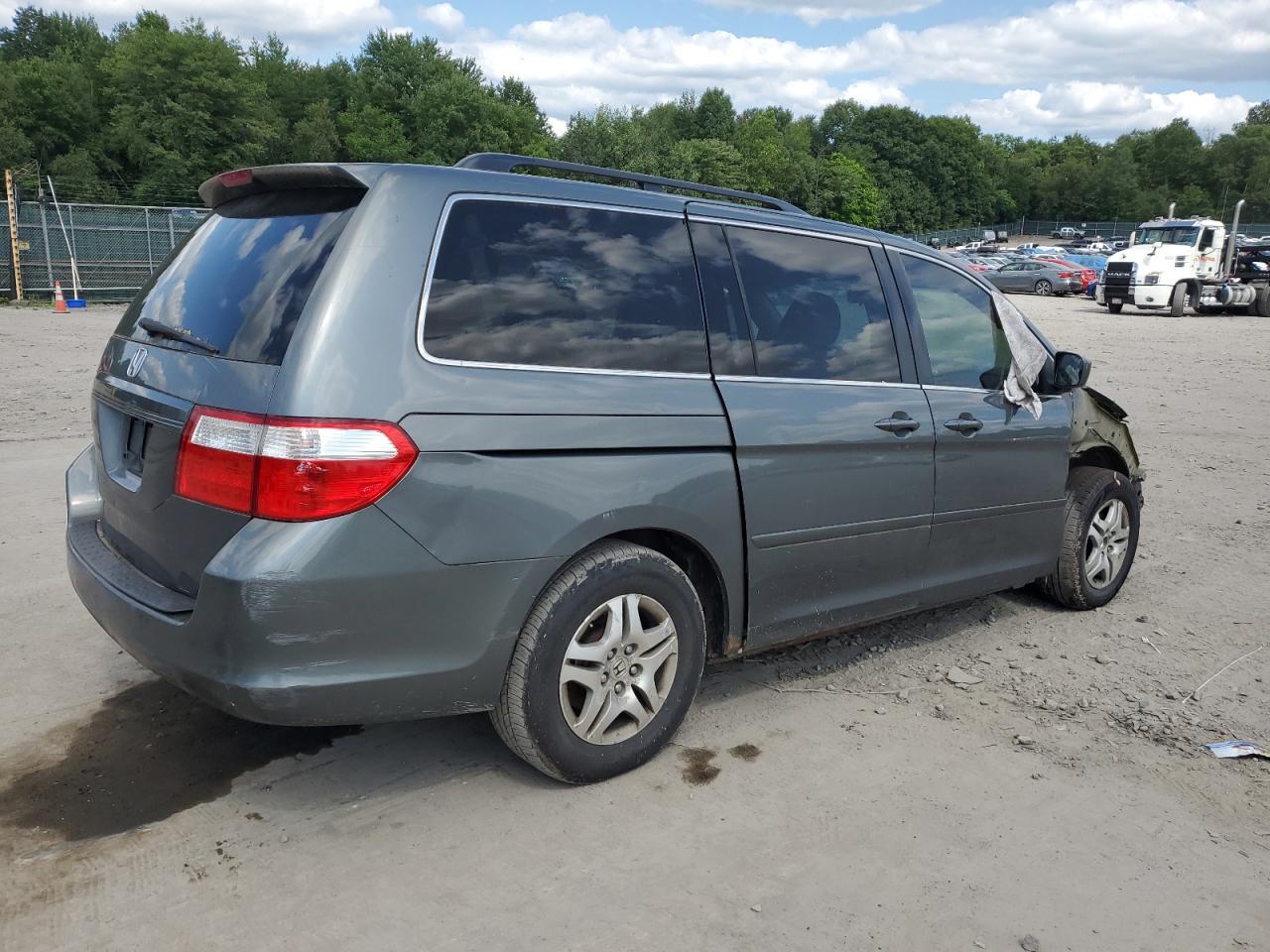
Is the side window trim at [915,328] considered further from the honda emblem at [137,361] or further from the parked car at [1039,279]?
the parked car at [1039,279]

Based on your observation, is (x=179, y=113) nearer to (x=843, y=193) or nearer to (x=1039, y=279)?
(x=1039, y=279)

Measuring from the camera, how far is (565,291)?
3.20 meters

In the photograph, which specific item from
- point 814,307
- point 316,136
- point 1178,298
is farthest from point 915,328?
point 316,136

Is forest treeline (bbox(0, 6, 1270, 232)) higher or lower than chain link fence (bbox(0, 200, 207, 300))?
higher

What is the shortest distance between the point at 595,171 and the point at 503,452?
1.38 metres

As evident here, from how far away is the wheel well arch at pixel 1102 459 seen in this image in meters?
5.28

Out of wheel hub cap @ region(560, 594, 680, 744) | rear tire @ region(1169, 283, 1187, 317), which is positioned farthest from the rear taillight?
rear tire @ region(1169, 283, 1187, 317)

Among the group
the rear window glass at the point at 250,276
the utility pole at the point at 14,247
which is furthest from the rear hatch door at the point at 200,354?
the utility pole at the point at 14,247

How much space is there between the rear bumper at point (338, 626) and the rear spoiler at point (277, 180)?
102 cm

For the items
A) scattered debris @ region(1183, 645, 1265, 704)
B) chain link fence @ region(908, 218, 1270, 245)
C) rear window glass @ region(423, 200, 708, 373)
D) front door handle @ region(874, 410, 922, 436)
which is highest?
chain link fence @ region(908, 218, 1270, 245)

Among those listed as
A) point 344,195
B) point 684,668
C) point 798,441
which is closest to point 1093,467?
point 798,441

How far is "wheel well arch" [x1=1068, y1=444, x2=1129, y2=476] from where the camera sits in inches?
208

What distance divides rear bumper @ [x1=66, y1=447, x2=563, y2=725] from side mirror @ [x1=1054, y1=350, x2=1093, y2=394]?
2.81m

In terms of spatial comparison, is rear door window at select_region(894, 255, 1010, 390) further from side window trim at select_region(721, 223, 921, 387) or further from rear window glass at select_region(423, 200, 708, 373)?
rear window glass at select_region(423, 200, 708, 373)
